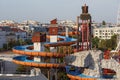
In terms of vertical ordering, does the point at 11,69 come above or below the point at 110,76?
below

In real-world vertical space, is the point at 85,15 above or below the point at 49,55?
above

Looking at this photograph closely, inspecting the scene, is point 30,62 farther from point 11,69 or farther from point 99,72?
point 11,69

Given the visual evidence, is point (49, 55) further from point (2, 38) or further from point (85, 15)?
point (2, 38)

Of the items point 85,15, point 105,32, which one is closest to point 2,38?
point 105,32

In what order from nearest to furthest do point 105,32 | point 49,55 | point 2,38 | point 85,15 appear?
point 49,55 → point 85,15 → point 2,38 → point 105,32

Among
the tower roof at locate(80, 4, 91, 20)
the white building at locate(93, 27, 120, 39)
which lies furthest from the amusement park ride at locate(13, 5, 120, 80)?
the white building at locate(93, 27, 120, 39)

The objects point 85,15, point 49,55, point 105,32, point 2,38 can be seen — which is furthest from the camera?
point 105,32

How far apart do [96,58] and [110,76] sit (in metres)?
2.08

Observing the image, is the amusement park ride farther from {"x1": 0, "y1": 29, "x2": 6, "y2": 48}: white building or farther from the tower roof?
{"x1": 0, "y1": 29, "x2": 6, "y2": 48}: white building

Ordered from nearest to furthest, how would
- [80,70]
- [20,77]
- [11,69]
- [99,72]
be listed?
[20,77], [99,72], [80,70], [11,69]

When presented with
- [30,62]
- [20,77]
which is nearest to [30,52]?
[30,62]

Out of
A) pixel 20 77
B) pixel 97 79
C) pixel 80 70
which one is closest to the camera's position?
pixel 20 77

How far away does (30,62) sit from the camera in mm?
32844

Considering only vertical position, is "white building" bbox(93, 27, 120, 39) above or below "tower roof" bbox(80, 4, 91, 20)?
below
